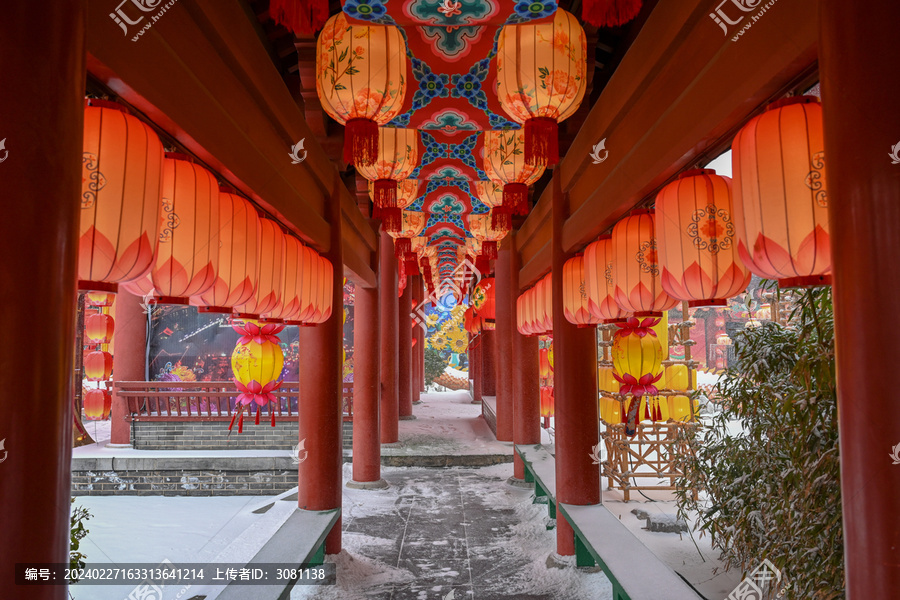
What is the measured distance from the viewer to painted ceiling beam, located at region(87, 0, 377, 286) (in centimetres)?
201

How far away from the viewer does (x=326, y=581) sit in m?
5.31

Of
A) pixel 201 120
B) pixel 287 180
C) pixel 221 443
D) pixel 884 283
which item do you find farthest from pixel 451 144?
pixel 221 443

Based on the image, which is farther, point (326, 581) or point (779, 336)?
point (326, 581)

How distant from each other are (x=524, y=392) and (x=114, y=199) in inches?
309

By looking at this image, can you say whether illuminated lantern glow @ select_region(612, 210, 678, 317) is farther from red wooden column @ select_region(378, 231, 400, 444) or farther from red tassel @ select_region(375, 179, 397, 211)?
red wooden column @ select_region(378, 231, 400, 444)

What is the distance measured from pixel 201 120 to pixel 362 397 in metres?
6.62

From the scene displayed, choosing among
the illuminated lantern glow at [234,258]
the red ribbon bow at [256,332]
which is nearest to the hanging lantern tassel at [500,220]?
the red ribbon bow at [256,332]

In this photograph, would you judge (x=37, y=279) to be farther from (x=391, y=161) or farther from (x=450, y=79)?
(x=391, y=161)

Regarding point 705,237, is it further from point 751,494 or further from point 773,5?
point 751,494

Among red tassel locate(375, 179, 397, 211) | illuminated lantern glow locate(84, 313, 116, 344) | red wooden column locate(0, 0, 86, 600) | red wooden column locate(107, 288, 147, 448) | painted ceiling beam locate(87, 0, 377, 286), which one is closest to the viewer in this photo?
red wooden column locate(0, 0, 86, 600)

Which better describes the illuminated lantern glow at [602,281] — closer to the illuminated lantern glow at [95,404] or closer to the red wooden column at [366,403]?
the red wooden column at [366,403]

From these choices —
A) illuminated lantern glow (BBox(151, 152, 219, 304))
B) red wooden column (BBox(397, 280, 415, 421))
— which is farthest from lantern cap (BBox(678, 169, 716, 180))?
red wooden column (BBox(397, 280, 415, 421))

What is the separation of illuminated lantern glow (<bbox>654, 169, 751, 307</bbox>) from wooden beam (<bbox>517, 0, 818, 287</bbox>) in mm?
193

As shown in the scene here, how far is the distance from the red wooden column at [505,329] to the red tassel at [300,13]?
6.85m
